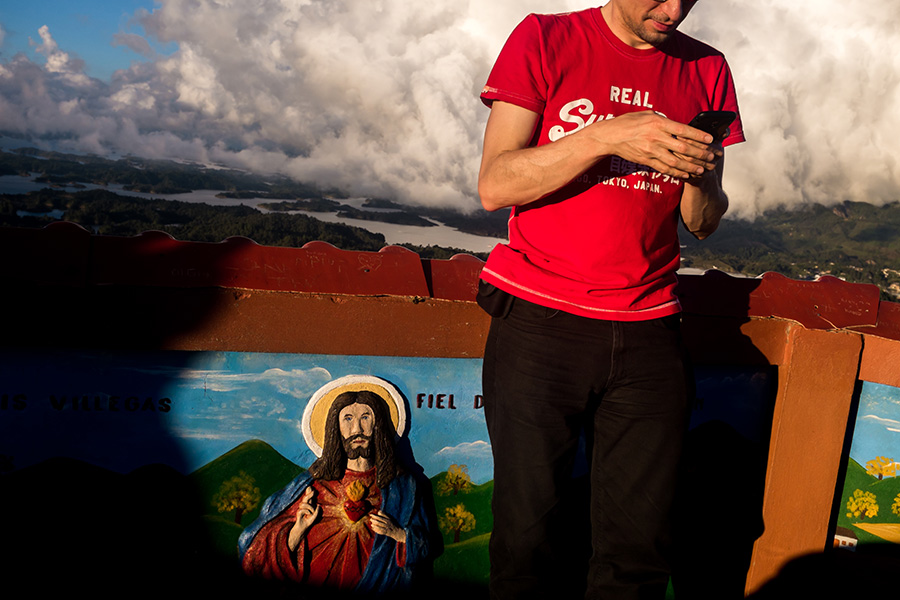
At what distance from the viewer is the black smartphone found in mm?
1310

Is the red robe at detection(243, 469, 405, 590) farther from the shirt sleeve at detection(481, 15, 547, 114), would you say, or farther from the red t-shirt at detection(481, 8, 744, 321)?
the shirt sleeve at detection(481, 15, 547, 114)

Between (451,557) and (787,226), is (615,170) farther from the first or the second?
(787,226)

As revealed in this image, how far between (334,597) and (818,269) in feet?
27.9

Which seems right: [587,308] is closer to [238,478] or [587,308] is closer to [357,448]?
[357,448]

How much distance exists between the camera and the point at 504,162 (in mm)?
1393

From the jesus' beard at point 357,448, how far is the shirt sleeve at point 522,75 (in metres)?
1.02

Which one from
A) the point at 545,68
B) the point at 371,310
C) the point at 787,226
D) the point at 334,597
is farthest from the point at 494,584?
the point at 787,226

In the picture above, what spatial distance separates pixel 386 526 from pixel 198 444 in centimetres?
60

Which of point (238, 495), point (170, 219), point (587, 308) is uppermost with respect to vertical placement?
point (587, 308)

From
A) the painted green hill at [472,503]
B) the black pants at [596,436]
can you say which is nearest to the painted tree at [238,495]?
the painted green hill at [472,503]

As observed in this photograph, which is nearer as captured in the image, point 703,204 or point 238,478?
point 703,204

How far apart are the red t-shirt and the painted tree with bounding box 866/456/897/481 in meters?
1.33

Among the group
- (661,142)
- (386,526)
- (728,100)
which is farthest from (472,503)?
(728,100)

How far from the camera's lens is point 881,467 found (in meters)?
2.28
